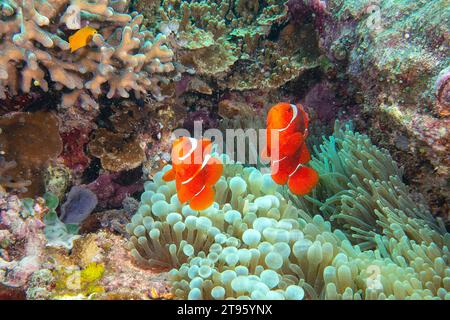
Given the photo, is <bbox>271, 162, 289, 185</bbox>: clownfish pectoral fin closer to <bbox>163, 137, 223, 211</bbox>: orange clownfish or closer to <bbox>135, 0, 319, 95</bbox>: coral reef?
<bbox>163, 137, 223, 211</bbox>: orange clownfish

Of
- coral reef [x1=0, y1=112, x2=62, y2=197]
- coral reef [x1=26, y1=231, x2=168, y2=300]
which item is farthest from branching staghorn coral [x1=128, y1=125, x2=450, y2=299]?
coral reef [x1=0, y1=112, x2=62, y2=197]

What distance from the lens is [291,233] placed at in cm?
231

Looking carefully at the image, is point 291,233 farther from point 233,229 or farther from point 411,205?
point 411,205

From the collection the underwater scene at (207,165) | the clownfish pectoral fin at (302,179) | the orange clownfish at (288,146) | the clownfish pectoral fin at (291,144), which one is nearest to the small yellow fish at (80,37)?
the underwater scene at (207,165)

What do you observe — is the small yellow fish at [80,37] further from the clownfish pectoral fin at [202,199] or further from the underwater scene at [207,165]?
the clownfish pectoral fin at [202,199]

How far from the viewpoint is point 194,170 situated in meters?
2.15

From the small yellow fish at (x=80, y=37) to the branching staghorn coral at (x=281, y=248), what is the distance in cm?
110

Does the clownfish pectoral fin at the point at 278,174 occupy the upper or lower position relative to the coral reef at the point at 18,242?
upper

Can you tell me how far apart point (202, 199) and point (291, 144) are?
2.17 feet

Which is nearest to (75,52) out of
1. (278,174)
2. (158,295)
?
(278,174)

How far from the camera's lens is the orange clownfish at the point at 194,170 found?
2.12 metres

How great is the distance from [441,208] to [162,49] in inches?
90.9

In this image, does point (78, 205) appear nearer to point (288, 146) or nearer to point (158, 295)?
point (158, 295)

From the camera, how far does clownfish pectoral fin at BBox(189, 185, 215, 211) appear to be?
224cm
